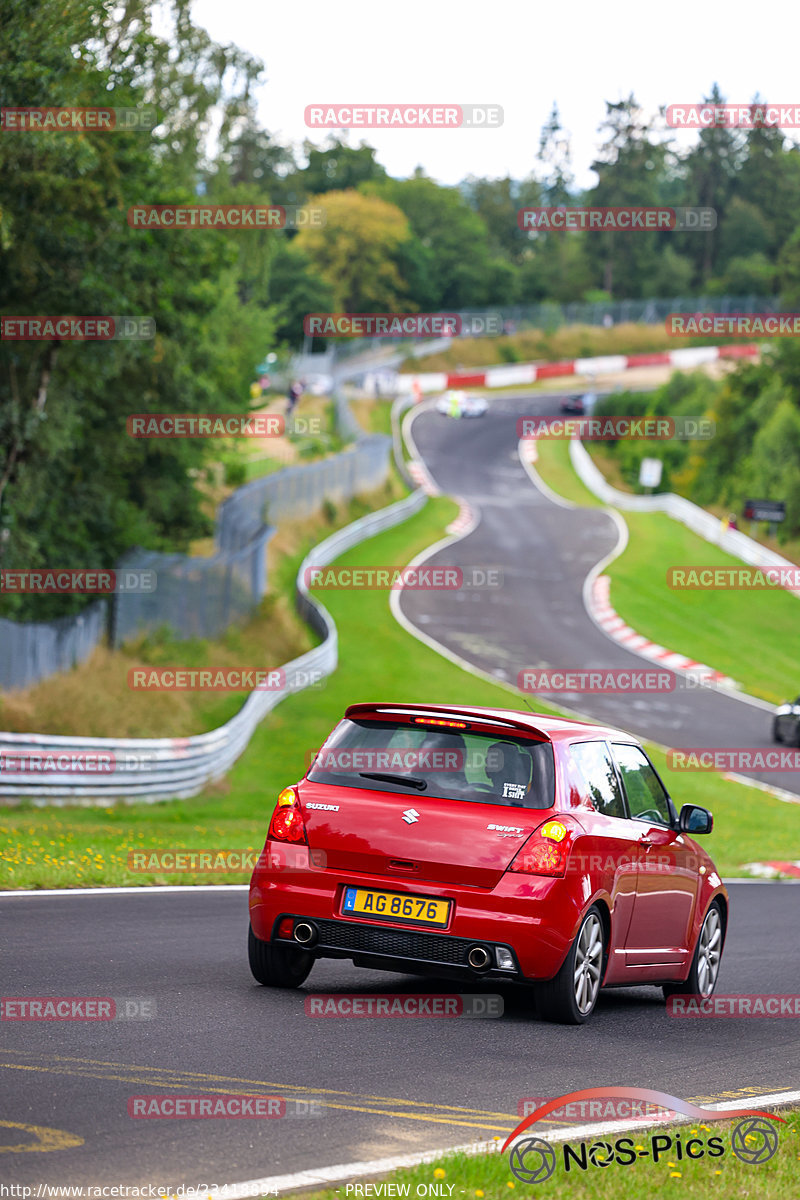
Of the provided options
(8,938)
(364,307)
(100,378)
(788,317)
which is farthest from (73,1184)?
(364,307)

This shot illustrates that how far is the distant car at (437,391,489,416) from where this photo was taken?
83062mm

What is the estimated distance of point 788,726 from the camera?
31547mm

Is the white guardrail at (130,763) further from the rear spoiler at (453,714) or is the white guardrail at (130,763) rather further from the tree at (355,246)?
the tree at (355,246)

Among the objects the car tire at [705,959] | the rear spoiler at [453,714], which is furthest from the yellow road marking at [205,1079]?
the car tire at [705,959]

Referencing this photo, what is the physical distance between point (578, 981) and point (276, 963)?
1.62m

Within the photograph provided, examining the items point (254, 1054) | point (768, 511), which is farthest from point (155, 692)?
point (768, 511)

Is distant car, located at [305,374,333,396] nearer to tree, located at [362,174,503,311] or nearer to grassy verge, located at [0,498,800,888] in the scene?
grassy verge, located at [0,498,800,888]

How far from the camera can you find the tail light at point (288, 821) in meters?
7.92

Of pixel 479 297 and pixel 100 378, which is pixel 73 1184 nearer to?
pixel 100 378

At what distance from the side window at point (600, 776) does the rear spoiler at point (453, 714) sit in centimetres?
33

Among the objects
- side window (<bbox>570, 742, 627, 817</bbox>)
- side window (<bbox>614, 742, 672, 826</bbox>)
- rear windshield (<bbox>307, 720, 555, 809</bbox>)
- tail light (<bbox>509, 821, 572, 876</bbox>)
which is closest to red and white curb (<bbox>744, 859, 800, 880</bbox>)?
side window (<bbox>614, 742, 672, 826</bbox>)

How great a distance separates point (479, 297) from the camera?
125625 mm

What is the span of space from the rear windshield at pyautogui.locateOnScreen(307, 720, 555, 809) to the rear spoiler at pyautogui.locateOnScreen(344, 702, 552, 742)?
5cm

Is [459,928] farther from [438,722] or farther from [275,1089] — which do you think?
[275,1089]
